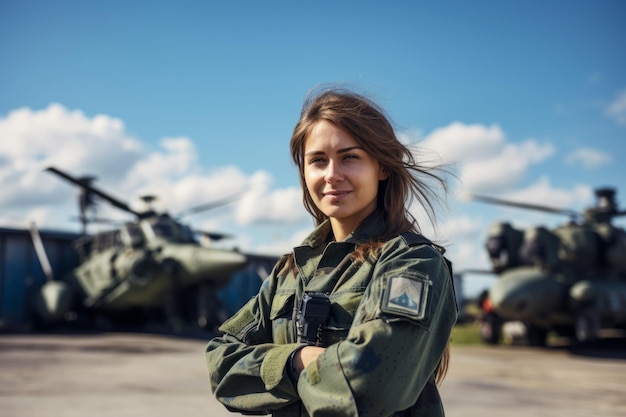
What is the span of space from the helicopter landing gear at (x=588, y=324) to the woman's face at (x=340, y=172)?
13.2 m

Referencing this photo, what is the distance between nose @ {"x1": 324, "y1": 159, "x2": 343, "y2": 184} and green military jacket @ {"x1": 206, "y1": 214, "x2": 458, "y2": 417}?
0.57ft

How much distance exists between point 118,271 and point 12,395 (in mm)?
10943

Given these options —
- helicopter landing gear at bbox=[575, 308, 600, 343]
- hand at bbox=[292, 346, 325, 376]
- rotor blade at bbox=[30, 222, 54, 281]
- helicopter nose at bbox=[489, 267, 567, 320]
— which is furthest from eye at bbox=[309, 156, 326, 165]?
rotor blade at bbox=[30, 222, 54, 281]

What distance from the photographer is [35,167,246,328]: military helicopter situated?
15562 mm

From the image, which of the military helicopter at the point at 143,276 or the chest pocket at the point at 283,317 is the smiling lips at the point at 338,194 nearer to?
the chest pocket at the point at 283,317

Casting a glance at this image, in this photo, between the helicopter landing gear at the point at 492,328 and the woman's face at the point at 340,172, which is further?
the helicopter landing gear at the point at 492,328

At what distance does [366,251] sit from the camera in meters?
1.82

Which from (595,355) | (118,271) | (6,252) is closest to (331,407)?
(595,355)

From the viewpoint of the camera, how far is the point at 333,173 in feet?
6.10

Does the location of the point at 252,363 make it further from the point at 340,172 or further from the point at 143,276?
the point at 143,276

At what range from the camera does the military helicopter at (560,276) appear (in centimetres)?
1380

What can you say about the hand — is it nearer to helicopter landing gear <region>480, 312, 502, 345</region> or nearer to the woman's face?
the woman's face

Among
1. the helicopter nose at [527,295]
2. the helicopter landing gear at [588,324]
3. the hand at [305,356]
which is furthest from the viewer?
the helicopter nose at [527,295]

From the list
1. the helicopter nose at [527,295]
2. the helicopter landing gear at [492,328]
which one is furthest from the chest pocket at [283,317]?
the helicopter landing gear at [492,328]
